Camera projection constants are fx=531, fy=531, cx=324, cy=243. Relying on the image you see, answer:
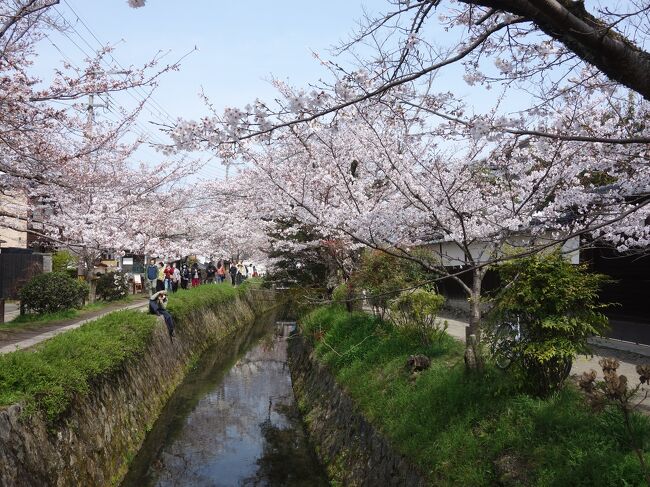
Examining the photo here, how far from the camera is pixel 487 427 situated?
19.4 ft

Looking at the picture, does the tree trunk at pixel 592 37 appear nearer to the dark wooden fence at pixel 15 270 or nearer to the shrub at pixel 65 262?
the dark wooden fence at pixel 15 270

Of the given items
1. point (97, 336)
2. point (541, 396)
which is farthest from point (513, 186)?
point (97, 336)

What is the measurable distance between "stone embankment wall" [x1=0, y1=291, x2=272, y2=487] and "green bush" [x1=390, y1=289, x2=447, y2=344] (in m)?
5.29

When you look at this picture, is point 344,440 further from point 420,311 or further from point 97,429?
point 97,429

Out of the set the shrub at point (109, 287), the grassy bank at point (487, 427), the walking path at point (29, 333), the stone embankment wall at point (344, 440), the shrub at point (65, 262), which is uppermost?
the shrub at point (65, 262)

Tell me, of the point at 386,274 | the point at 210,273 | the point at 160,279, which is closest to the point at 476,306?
the point at 386,274

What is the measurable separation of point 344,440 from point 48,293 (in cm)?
1132

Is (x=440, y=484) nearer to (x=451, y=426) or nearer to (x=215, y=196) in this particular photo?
(x=451, y=426)

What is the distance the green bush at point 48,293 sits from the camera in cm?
1588

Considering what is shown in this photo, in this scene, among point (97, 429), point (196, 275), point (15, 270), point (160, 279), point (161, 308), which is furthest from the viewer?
point (196, 275)

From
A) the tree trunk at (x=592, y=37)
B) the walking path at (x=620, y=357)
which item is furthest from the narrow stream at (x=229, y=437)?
the tree trunk at (x=592, y=37)

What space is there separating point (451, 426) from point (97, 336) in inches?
259

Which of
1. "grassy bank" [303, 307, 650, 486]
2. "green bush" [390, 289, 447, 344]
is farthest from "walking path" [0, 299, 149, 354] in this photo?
"green bush" [390, 289, 447, 344]

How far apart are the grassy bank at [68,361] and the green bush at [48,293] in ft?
15.2
